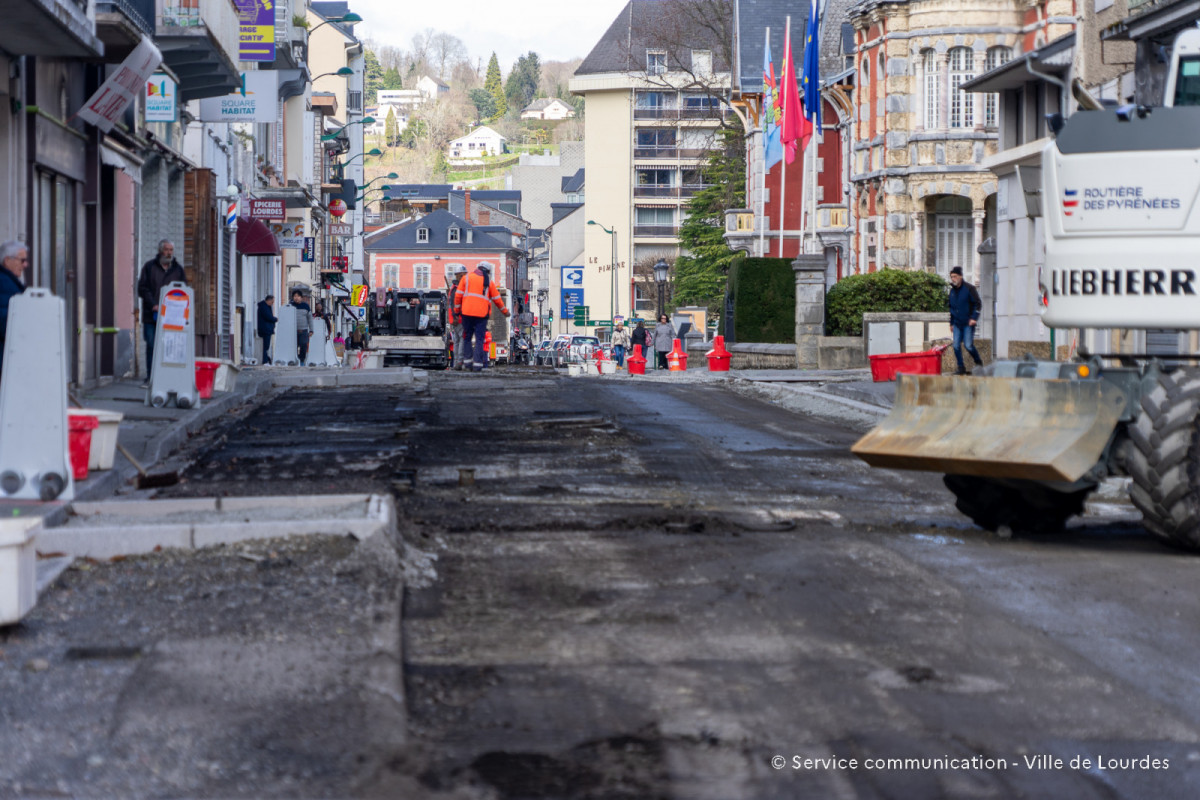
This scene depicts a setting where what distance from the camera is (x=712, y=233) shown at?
80.3 meters

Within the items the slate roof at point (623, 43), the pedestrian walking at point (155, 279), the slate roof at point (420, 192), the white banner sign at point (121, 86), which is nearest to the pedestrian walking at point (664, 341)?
the white banner sign at point (121, 86)

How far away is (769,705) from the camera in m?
4.91

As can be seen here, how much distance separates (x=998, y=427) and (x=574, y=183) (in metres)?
134

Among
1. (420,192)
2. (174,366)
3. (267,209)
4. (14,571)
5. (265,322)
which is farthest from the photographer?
(420,192)

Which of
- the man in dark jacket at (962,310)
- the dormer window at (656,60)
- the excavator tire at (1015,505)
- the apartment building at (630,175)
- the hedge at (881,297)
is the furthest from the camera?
the apartment building at (630,175)

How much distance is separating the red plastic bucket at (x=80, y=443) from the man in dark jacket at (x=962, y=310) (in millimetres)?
16465

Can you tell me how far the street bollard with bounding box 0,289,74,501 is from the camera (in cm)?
834

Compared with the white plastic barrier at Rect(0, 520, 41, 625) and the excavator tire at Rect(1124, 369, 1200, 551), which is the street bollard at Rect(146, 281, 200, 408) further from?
the excavator tire at Rect(1124, 369, 1200, 551)

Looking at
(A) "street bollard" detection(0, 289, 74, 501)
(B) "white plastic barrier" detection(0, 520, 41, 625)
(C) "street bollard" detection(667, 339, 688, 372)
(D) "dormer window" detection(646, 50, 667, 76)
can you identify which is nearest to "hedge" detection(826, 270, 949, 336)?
(C) "street bollard" detection(667, 339, 688, 372)

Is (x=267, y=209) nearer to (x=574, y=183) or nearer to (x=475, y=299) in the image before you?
(x=475, y=299)

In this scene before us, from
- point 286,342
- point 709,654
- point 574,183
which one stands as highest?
Result: point 574,183

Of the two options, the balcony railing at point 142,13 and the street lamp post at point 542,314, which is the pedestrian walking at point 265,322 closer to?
the balcony railing at point 142,13

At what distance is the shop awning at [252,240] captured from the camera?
35.7 metres

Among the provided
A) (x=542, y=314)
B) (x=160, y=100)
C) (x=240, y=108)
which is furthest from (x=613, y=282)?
(x=160, y=100)
